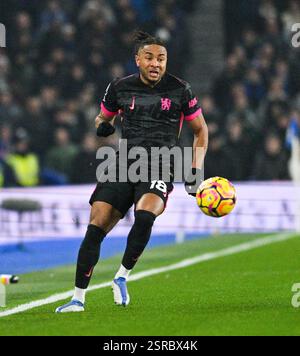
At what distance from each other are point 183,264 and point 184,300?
13.1ft

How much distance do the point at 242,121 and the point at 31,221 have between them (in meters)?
5.25

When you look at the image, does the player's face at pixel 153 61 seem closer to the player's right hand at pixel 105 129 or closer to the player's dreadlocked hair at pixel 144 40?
the player's dreadlocked hair at pixel 144 40

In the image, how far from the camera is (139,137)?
945cm

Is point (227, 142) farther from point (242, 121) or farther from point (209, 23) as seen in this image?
point (209, 23)

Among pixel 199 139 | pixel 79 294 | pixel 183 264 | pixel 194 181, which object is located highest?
pixel 199 139

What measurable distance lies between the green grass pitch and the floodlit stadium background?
2641mm

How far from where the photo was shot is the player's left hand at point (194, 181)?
9.47 meters

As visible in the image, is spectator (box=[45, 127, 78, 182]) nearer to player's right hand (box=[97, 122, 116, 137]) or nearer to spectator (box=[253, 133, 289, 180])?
spectator (box=[253, 133, 289, 180])

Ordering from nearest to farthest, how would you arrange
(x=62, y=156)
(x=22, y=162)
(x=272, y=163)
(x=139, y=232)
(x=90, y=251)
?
(x=90, y=251) < (x=139, y=232) < (x=22, y=162) < (x=272, y=163) < (x=62, y=156)

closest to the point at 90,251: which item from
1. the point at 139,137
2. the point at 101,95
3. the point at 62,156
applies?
the point at 139,137

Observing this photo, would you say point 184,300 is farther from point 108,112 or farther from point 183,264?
point 183,264

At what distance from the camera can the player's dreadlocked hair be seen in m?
9.42
